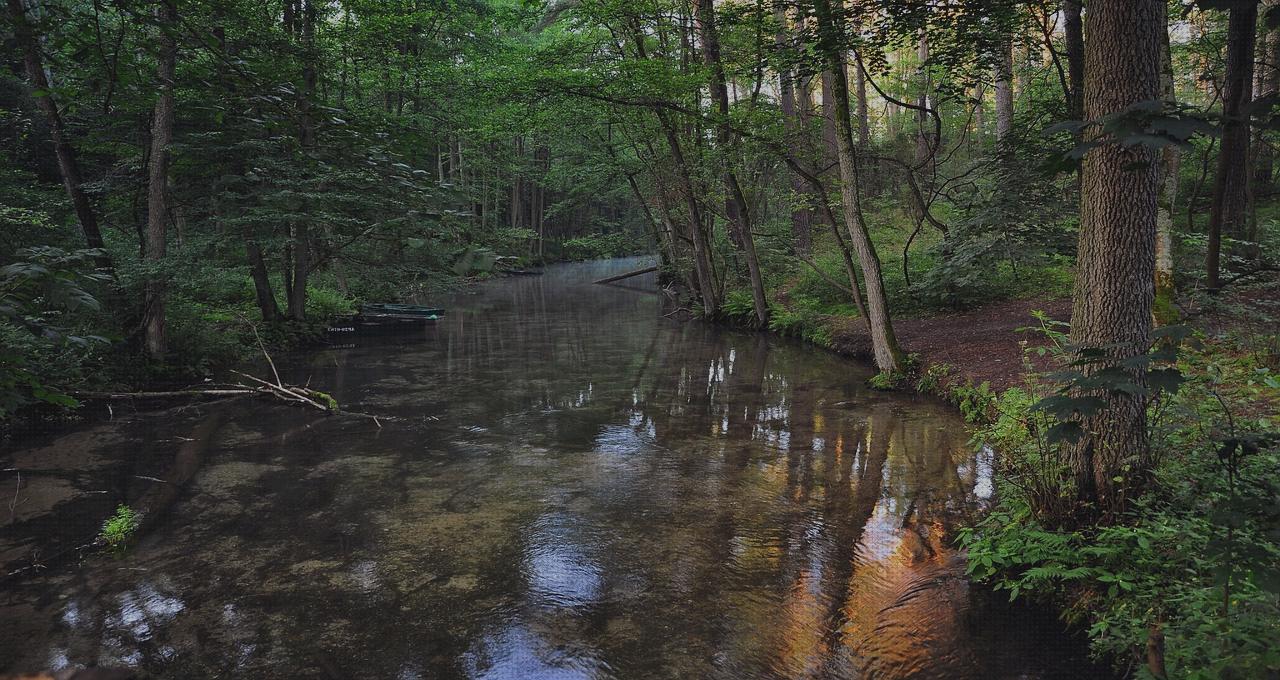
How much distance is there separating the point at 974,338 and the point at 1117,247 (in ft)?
24.8

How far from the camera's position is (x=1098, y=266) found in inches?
168

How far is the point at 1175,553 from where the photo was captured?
371cm

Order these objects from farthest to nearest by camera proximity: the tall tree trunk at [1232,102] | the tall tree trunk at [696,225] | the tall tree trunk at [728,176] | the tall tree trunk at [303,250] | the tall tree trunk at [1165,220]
Answer: 1. the tall tree trunk at [696,225]
2. the tall tree trunk at [303,250]
3. the tall tree trunk at [728,176]
4. the tall tree trunk at [1165,220]
5. the tall tree trunk at [1232,102]

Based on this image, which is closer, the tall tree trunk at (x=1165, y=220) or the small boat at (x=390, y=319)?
the tall tree trunk at (x=1165, y=220)

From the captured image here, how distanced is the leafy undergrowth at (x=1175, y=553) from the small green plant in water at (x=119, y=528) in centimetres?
694

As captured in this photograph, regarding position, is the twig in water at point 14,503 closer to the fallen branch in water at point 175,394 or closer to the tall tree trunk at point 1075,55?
the fallen branch in water at point 175,394

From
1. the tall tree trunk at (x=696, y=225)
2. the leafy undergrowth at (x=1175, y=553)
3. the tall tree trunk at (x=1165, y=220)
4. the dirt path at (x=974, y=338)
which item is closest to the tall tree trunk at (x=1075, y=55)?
the tall tree trunk at (x=1165, y=220)

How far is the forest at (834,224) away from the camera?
3.41m

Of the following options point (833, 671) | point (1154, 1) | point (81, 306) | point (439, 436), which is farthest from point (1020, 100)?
point (81, 306)

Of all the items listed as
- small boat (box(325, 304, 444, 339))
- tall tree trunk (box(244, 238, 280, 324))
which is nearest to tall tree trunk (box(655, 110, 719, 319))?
small boat (box(325, 304, 444, 339))

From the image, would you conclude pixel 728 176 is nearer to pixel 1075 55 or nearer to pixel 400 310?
pixel 1075 55

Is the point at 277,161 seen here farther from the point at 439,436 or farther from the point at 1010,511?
the point at 1010,511

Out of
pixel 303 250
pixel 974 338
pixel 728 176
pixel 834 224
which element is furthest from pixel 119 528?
pixel 728 176

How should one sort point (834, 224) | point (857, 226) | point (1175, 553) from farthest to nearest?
point (834, 224) < point (857, 226) < point (1175, 553)
